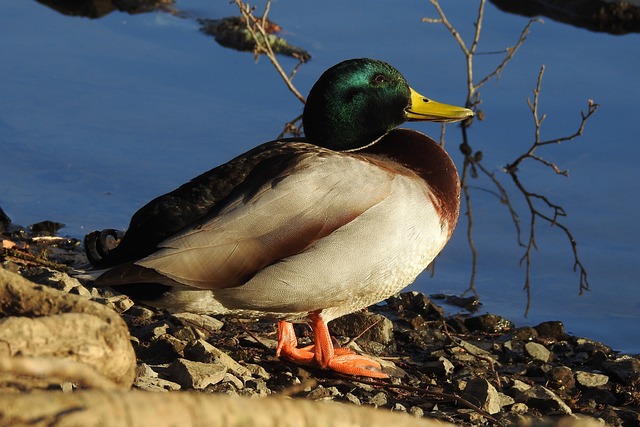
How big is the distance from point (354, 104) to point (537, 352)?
143cm

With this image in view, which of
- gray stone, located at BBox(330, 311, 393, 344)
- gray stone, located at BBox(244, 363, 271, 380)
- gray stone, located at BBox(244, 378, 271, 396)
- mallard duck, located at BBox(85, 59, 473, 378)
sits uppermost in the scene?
mallard duck, located at BBox(85, 59, 473, 378)

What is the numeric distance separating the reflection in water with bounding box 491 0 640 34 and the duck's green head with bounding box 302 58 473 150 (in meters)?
5.23

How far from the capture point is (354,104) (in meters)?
5.24

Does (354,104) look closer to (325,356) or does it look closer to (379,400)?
(325,356)

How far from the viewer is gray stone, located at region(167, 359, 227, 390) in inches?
174

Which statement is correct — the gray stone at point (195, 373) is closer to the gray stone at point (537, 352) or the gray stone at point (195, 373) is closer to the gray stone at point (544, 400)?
the gray stone at point (544, 400)

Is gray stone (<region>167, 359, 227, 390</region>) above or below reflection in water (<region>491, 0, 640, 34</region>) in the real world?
below

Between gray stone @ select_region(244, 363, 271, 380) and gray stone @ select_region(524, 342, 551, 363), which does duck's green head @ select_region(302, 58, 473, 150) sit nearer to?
gray stone @ select_region(244, 363, 271, 380)

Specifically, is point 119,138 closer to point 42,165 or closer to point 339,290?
point 42,165

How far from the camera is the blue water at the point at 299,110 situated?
21.9 feet

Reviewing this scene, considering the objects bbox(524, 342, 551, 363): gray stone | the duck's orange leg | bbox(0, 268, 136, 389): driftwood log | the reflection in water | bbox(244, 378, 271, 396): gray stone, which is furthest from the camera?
the reflection in water

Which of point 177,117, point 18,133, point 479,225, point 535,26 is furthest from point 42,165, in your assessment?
point 535,26

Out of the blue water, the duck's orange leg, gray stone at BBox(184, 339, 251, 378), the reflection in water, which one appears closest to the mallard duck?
the duck's orange leg

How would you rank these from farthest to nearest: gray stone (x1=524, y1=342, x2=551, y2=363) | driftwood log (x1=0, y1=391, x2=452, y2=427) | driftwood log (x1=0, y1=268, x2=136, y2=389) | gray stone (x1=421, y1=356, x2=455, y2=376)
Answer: gray stone (x1=524, y1=342, x2=551, y2=363) < gray stone (x1=421, y1=356, x2=455, y2=376) < driftwood log (x1=0, y1=268, x2=136, y2=389) < driftwood log (x1=0, y1=391, x2=452, y2=427)
